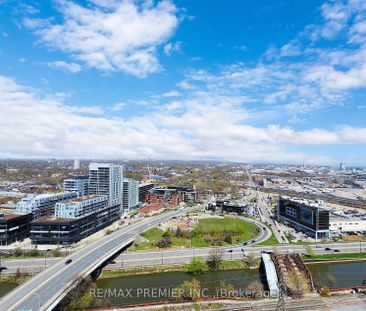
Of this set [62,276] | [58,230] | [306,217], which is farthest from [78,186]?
[306,217]

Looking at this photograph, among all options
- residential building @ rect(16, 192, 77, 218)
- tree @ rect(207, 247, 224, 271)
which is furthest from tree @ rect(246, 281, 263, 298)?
residential building @ rect(16, 192, 77, 218)

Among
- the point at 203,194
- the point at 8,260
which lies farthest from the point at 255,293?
the point at 203,194

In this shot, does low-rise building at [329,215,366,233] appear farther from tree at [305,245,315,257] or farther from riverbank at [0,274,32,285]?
riverbank at [0,274,32,285]

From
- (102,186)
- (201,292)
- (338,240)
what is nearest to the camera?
(201,292)

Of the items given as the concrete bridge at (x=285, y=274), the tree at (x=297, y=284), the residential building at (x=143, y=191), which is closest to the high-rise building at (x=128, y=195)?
the residential building at (x=143, y=191)

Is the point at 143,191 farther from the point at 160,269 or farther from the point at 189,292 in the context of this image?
the point at 189,292

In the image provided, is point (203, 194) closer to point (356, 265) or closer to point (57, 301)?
point (356, 265)

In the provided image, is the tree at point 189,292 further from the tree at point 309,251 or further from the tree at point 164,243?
the tree at point 309,251
